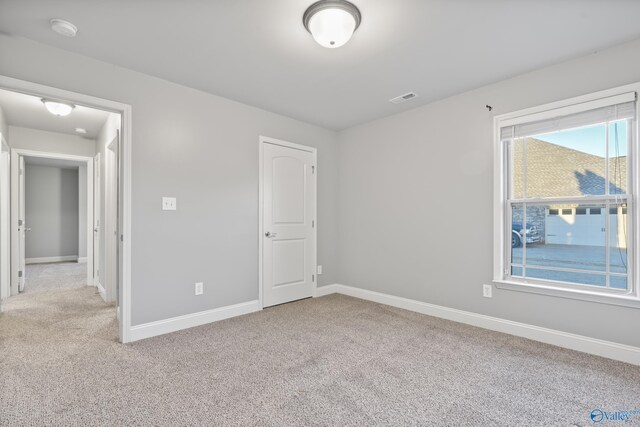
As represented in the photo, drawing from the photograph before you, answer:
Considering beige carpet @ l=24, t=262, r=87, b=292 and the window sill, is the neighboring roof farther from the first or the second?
beige carpet @ l=24, t=262, r=87, b=292

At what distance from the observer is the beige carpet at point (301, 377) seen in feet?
5.71

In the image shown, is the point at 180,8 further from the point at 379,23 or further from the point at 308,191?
the point at 308,191

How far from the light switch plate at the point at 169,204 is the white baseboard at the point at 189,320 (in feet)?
3.51

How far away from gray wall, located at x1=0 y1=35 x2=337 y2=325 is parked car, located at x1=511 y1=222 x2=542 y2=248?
2.73 meters

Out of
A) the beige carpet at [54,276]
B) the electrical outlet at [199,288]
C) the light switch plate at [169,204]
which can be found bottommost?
the beige carpet at [54,276]

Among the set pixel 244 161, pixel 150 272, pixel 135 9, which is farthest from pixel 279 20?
pixel 150 272

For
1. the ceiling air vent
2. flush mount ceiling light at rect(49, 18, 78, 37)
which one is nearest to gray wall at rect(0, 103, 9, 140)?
flush mount ceiling light at rect(49, 18, 78, 37)

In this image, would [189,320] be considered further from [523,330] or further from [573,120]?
[573,120]

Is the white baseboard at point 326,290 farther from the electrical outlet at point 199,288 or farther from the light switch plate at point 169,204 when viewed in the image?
the light switch plate at point 169,204

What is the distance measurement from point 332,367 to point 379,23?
8.04 feet

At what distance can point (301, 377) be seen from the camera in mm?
2148

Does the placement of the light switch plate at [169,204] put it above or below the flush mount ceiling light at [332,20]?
below

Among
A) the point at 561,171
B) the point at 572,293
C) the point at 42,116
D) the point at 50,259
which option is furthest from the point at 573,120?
the point at 50,259

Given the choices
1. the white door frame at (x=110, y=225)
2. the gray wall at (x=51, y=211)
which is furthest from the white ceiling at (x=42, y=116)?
the gray wall at (x=51, y=211)
